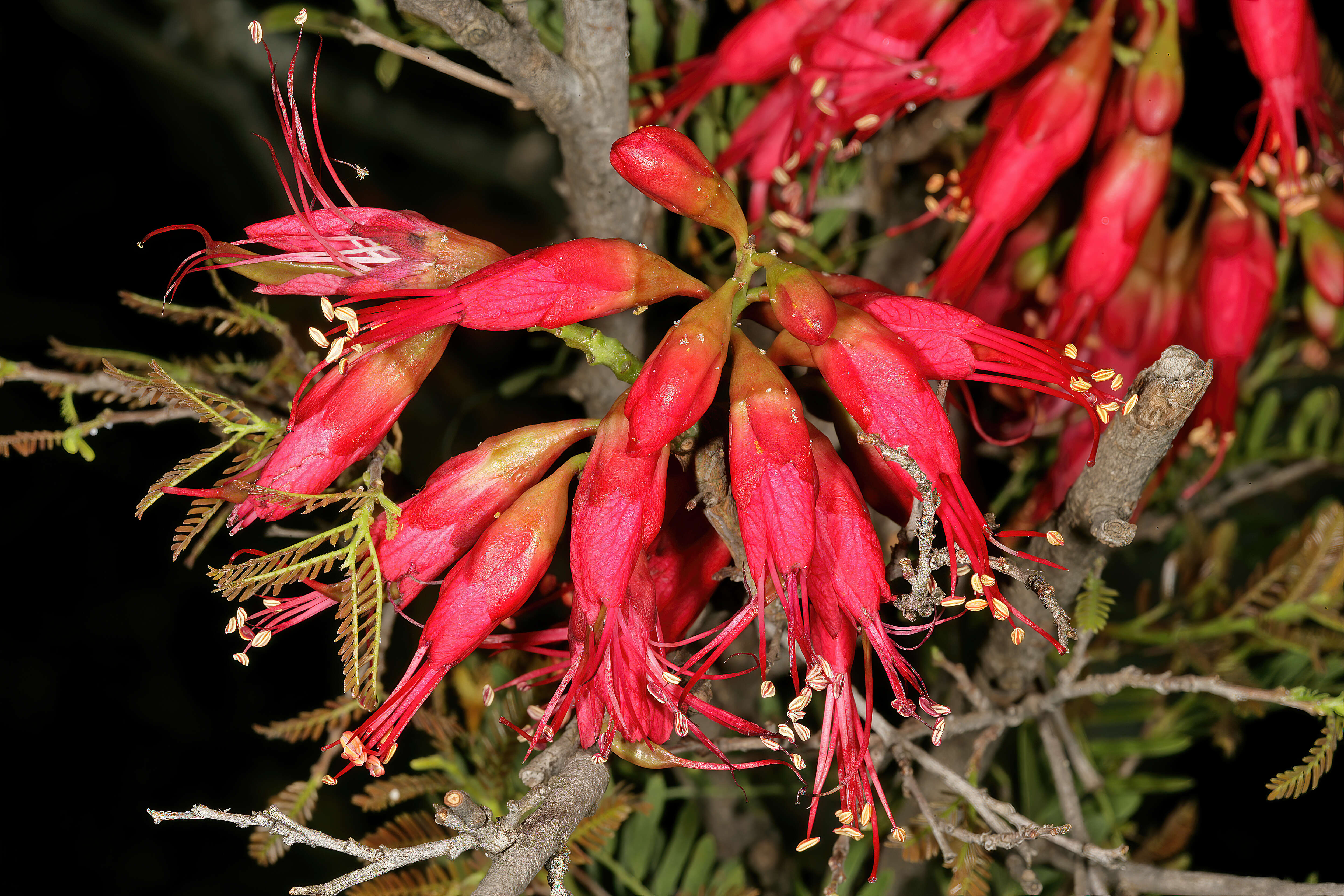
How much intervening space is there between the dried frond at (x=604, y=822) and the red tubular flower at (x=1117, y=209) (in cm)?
38

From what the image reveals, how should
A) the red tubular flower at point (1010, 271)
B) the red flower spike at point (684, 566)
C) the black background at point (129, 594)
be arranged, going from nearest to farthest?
the red flower spike at point (684, 566) → the red tubular flower at point (1010, 271) → the black background at point (129, 594)

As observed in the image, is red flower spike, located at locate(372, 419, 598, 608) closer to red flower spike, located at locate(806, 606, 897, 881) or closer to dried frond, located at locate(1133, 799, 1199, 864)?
red flower spike, located at locate(806, 606, 897, 881)

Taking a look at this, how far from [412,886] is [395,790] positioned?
0.16 ft

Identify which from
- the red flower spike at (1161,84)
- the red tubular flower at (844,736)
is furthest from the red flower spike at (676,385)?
the red flower spike at (1161,84)

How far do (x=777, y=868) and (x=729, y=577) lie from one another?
1.05ft

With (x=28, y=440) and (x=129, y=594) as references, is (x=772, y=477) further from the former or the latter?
(x=129, y=594)

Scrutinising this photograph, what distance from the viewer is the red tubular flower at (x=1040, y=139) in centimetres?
56

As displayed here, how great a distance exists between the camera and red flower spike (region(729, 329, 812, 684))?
38 cm

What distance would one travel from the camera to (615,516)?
384 mm

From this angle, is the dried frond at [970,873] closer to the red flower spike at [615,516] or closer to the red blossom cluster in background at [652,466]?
the red blossom cluster in background at [652,466]

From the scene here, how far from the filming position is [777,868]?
664 mm

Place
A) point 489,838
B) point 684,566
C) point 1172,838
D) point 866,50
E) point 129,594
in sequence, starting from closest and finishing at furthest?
point 489,838 → point 684,566 → point 866,50 → point 1172,838 → point 129,594

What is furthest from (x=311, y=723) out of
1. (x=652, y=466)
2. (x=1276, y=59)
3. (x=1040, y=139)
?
(x=1276, y=59)

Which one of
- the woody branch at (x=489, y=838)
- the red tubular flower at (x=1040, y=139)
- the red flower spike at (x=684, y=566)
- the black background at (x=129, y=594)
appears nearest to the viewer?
the woody branch at (x=489, y=838)
